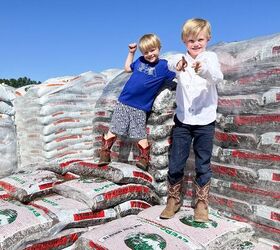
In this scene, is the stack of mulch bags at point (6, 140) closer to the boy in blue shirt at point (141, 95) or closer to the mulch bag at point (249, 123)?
the boy in blue shirt at point (141, 95)

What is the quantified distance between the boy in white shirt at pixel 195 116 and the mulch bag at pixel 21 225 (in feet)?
2.65

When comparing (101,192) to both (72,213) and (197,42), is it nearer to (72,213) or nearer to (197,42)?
(72,213)

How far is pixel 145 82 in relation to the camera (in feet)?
11.4

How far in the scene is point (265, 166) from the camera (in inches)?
113

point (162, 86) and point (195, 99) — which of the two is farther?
point (162, 86)

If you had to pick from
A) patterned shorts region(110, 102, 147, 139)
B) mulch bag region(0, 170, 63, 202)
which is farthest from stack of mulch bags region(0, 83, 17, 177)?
patterned shorts region(110, 102, 147, 139)

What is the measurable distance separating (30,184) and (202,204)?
4.55 ft

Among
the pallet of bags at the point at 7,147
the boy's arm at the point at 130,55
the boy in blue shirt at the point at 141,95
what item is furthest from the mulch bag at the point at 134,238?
the pallet of bags at the point at 7,147

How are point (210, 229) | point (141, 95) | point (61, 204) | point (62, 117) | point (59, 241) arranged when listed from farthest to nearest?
point (62, 117) < point (141, 95) < point (61, 204) < point (59, 241) < point (210, 229)

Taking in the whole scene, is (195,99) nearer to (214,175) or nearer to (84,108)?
(214,175)

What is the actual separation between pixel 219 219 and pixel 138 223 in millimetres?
559

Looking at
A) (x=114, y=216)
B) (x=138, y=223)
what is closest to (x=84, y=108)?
(x=114, y=216)

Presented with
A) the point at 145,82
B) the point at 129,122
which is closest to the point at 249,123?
the point at 145,82

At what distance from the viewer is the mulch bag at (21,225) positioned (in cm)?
268
